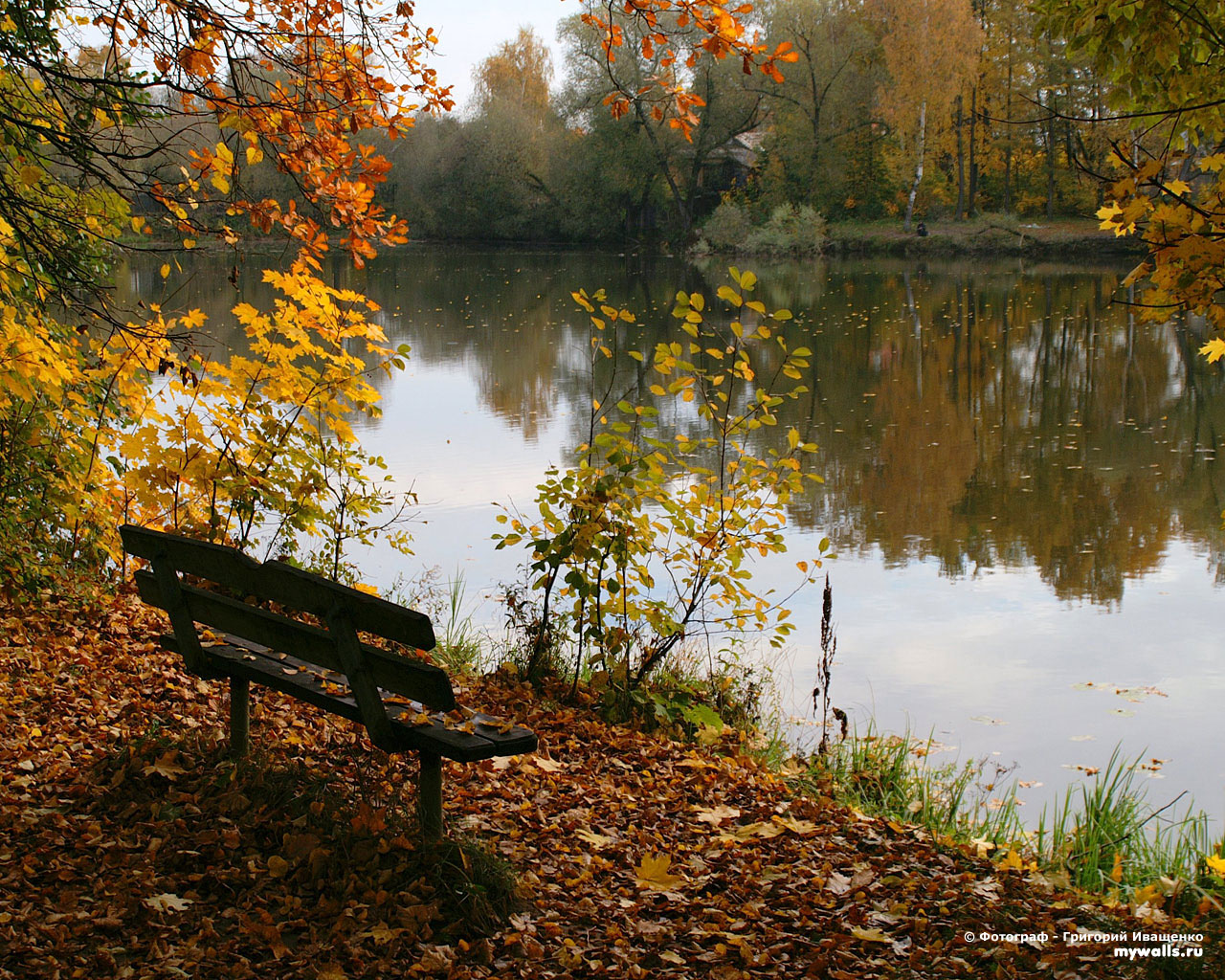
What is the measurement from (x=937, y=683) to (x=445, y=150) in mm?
54127

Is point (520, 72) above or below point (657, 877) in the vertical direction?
above

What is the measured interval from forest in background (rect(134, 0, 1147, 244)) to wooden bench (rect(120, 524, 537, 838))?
3881 centimetres

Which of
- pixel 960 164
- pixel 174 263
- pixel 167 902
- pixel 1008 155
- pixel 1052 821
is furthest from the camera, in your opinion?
pixel 1008 155

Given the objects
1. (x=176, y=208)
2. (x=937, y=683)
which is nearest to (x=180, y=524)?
(x=176, y=208)

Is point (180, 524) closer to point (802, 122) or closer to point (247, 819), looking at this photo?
point (247, 819)

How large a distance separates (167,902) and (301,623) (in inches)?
36.2

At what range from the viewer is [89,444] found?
6.24 metres

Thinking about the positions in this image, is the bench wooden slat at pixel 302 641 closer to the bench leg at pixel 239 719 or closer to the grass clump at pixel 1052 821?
the bench leg at pixel 239 719

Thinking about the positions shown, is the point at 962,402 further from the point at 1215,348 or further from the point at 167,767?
the point at 167,767

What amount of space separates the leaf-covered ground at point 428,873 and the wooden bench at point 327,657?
13.4 inches

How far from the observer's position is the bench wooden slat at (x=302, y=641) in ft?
11.0

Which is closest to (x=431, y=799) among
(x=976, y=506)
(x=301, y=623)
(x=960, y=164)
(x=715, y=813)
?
(x=301, y=623)

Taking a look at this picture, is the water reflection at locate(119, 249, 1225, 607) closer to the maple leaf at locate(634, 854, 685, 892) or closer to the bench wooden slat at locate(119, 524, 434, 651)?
the bench wooden slat at locate(119, 524, 434, 651)

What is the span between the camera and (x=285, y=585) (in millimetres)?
3590
